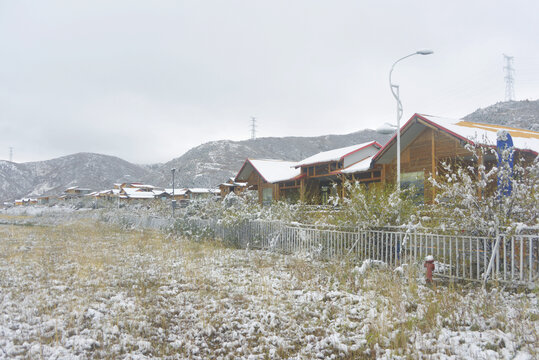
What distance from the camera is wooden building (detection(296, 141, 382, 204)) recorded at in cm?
2261

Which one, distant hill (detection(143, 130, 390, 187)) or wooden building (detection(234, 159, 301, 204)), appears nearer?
wooden building (detection(234, 159, 301, 204))

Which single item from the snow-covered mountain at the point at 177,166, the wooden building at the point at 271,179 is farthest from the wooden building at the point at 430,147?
the snow-covered mountain at the point at 177,166

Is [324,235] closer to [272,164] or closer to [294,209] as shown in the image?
[294,209]

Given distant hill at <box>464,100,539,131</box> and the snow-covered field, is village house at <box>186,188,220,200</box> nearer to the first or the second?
the snow-covered field

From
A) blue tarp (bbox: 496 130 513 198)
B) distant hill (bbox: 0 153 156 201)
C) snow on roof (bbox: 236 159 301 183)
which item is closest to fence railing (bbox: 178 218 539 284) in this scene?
blue tarp (bbox: 496 130 513 198)

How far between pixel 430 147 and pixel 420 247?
37.4 feet

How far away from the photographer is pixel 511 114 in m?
87.3

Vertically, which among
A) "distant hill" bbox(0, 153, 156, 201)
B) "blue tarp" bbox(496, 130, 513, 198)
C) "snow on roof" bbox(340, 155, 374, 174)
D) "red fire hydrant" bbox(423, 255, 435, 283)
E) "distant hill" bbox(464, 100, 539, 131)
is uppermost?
"distant hill" bbox(464, 100, 539, 131)

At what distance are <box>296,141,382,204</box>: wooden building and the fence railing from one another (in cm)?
970

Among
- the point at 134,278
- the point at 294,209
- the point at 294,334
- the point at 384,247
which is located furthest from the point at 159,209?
the point at 294,334

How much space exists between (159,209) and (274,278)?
21138mm

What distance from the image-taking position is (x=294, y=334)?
5387 millimetres

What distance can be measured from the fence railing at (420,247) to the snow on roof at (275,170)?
15989mm

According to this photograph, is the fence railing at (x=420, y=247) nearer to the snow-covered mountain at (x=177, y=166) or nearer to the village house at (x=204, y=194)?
the village house at (x=204, y=194)
